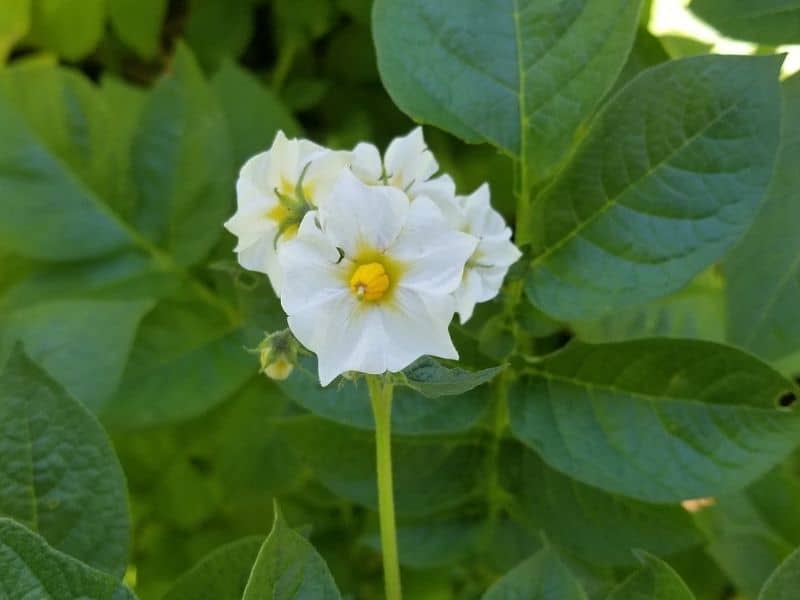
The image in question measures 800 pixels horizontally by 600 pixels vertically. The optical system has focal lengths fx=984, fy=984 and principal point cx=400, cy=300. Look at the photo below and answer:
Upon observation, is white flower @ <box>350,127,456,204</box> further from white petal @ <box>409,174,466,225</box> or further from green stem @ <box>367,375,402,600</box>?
green stem @ <box>367,375,402,600</box>

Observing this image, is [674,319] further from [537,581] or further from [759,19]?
[537,581]

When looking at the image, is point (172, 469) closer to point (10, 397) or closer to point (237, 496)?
point (237, 496)

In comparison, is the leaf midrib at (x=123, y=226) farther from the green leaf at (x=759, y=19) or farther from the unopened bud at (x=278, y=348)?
the green leaf at (x=759, y=19)

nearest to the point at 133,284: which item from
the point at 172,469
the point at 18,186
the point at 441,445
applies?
the point at 18,186

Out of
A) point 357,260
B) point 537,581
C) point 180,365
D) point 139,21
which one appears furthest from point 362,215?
point 139,21

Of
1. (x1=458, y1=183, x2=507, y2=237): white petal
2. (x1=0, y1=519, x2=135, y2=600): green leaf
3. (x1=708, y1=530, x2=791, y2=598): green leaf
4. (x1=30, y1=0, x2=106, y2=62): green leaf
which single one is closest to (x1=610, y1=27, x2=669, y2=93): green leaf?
(x1=458, y1=183, x2=507, y2=237): white petal

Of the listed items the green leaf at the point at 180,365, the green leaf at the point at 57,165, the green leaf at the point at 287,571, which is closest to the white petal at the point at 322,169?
the green leaf at the point at 287,571
